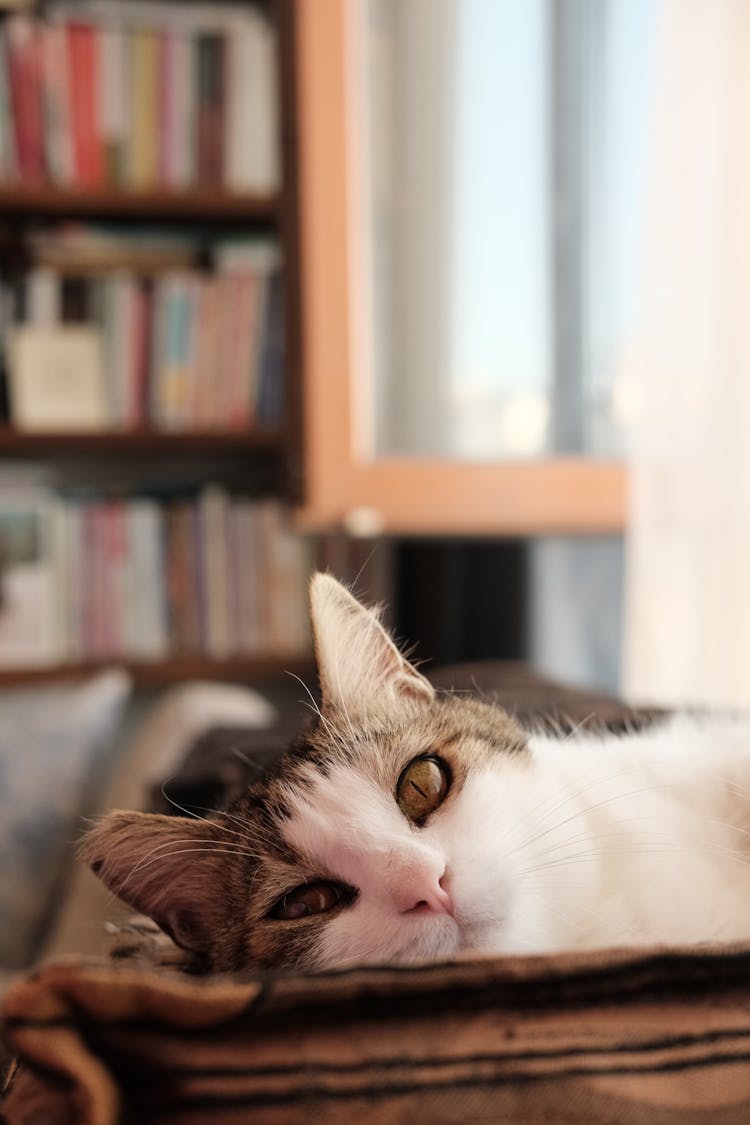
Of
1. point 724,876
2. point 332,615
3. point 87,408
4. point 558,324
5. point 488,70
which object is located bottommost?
point 724,876

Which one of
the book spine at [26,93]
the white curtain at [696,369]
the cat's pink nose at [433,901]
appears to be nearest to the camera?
the cat's pink nose at [433,901]

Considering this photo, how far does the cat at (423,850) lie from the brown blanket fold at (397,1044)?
10 cm

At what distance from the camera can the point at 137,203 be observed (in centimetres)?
208

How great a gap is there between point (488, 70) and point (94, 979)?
1.78m

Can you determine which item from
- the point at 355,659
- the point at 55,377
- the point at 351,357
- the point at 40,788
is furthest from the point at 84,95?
the point at 355,659

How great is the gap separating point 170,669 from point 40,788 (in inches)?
21.0

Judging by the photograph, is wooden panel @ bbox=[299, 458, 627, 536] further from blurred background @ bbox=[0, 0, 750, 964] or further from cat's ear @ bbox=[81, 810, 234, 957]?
cat's ear @ bbox=[81, 810, 234, 957]

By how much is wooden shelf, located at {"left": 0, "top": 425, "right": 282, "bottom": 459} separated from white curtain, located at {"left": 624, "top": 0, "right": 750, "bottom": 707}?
3.24ft

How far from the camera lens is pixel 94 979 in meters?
0.30

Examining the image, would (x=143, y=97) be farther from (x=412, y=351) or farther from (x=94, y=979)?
(x=94, y=979)

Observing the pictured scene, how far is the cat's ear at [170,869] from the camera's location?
492mm

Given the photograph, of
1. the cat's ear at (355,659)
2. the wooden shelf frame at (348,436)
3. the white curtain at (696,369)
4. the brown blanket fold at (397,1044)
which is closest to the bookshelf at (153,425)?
the wooden shelf frame at (348,436)

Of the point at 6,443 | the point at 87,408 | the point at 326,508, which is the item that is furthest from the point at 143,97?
the point at 326,508

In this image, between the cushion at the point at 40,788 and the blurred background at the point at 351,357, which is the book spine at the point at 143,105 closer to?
the blurred background at the point at 351,357
